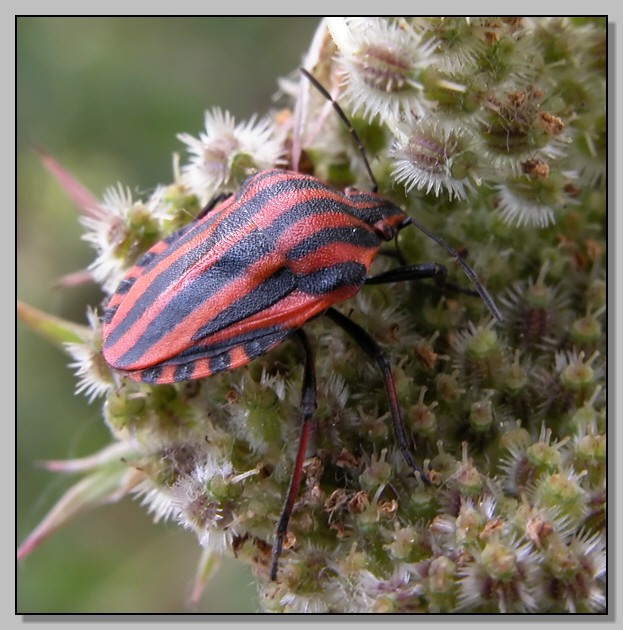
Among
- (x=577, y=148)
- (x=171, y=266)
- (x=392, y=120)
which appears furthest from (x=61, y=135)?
(x=577, y=148)

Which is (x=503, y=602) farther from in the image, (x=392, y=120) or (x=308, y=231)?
(x=392, y=120)

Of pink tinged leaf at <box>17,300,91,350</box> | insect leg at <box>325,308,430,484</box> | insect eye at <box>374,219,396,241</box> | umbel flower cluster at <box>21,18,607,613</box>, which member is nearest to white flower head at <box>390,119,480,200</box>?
umbel flower cluster at <box>21,18,607,613</box>

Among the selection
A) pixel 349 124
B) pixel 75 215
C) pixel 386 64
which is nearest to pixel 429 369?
pixel 349 124

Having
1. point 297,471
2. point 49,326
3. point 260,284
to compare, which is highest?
point 260,284

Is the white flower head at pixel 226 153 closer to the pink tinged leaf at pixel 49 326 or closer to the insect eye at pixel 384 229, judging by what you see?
the insect eye at pixel 384 229

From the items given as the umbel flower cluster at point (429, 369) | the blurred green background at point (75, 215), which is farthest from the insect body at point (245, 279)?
the blurred green background at point (75, 215)

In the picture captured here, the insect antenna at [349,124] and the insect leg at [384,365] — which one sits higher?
the insect antenna at [349,124]

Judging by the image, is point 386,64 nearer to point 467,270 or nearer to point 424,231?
point 424,231
